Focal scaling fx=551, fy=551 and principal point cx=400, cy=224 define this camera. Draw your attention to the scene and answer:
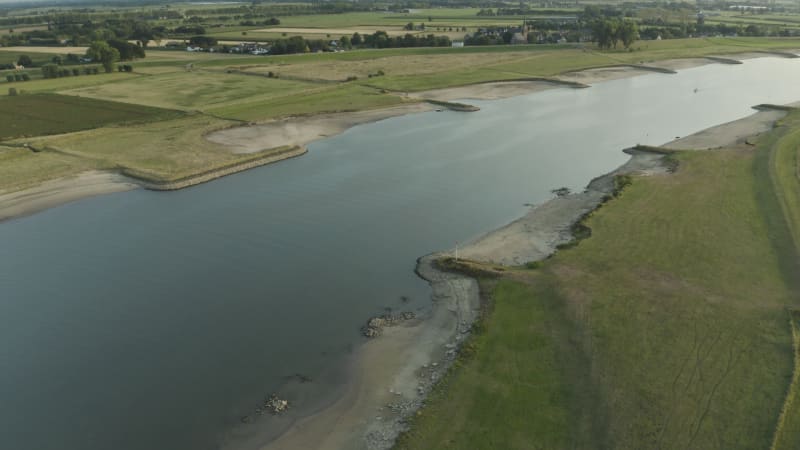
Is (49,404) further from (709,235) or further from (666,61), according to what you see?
(666,61)

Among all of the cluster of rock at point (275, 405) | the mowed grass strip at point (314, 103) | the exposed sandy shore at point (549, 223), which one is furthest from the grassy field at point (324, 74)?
the cluster of rock at point (275, 405)

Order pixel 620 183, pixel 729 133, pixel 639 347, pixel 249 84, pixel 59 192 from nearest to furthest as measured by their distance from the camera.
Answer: pixel 639 347 → pixel 620 183 → pixel 59 192 → pixel 729 133 → pixel 249 84

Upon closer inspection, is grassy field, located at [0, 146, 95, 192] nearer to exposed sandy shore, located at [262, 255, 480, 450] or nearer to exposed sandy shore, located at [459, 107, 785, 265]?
exposed sandy shore, located at [459, 107, 785, 265]

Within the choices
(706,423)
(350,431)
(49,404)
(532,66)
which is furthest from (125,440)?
(532,66)

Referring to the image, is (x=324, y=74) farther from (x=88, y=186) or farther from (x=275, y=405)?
(x=275, y=405)

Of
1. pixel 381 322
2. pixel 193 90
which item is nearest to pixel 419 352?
pixel 381 322

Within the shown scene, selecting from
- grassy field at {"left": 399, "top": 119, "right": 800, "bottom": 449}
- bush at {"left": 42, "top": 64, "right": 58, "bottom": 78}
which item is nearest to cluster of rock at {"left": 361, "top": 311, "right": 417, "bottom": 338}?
grassy field at {"left": 399, "top": 119, "right": 800, "bottom": 449}
